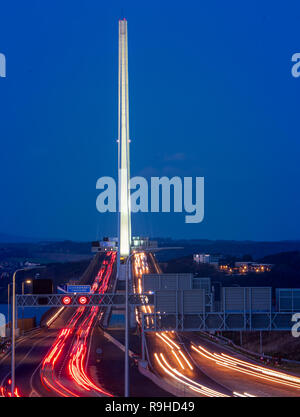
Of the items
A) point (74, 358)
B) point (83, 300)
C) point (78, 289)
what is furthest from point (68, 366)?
point (83, 300)

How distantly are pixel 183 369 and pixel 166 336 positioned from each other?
86.1 ft

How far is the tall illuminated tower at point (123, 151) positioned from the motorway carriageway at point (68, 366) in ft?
125

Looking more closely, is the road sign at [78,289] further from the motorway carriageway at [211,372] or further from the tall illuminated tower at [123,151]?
the tall illuminated tower at [123,151]

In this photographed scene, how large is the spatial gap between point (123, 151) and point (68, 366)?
82.6 m

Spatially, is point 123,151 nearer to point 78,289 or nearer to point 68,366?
point 78,289

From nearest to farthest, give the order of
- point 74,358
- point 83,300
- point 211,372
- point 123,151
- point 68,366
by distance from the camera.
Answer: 1. point 83,300
2. point 211,372
3. point 68,366
4. point 74,358
5. point 123,151

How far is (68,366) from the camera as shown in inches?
1928

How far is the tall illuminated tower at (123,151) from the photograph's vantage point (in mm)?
127125

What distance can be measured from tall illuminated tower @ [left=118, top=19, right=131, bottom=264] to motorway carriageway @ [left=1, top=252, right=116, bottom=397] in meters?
38.3

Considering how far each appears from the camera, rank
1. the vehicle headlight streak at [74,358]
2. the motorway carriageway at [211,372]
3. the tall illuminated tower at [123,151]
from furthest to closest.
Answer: the tall illuminated tower at [123,151], the vehicle headlight streak at [74,358], the motorway carriageway at [211,372]

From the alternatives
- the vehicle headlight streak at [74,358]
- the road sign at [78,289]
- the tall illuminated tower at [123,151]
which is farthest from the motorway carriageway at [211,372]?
the tall illuminated tower at [123,151]
